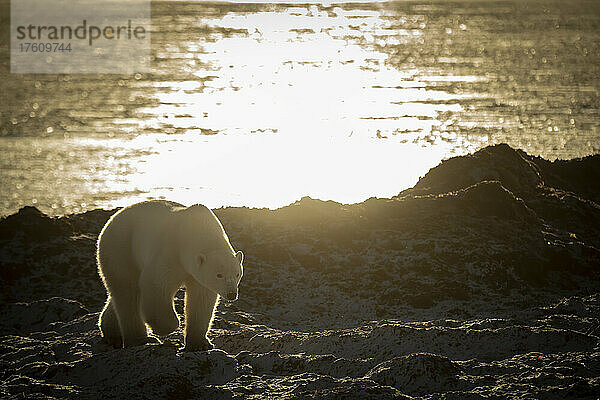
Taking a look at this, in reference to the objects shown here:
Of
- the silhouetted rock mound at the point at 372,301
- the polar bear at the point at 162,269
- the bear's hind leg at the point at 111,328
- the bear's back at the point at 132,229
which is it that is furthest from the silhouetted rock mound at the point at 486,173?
the bear's hind leg at the point at 111,328

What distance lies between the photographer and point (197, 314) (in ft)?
27.1

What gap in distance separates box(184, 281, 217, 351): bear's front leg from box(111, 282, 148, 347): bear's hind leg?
70 cm

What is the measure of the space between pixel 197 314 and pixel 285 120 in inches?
542

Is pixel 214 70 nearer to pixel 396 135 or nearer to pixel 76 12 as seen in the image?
pixel 396 135

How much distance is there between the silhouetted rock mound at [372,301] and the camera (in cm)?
743

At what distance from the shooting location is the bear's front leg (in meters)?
8.27

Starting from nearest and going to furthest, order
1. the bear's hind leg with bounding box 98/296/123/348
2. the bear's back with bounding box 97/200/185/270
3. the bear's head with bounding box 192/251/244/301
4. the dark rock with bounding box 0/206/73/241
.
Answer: the bear's head with bounding box 192/251/244/301, the bear's back with bounding box 97/200/185/270, the bear's hind leg with bounding box 98/296/123/348, the dark rock with bounding box 0/206/73/241

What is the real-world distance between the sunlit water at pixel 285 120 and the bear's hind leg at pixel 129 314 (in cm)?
718

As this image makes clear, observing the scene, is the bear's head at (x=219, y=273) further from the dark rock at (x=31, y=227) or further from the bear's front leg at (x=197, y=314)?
the dark rock at (x=31, y=227)

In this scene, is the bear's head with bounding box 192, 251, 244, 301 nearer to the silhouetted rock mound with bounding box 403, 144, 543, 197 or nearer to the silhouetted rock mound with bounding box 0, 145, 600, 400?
the silhouetted rock mound with bounding box 0, 145, 600, 400

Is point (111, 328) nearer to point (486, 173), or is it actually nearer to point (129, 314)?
point (129, 314)

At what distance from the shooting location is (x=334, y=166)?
17984mm

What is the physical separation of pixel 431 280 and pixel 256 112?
1263 centimetres

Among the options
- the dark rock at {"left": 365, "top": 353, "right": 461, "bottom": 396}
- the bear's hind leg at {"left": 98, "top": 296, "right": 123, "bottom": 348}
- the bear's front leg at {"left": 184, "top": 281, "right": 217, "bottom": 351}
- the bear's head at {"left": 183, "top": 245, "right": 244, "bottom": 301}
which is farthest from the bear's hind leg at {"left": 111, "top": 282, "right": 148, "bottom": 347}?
the dark rock at {"left": 365, "top": 353, "right": 461, "bottom": 396}
